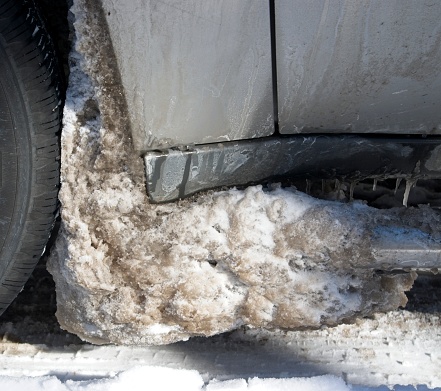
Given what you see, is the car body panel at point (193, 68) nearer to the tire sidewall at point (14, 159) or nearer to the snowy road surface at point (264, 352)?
the tire sidewall at point (14, 159)

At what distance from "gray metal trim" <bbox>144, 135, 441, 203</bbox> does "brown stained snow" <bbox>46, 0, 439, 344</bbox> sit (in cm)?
4

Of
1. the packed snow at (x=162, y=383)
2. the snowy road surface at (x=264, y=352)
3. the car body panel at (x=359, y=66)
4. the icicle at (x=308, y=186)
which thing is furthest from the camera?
the snowy road surface at (x=264, y=352)

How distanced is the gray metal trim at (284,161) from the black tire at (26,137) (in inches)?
9.9

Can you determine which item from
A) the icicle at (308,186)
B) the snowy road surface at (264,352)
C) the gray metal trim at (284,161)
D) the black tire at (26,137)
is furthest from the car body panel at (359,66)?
the snowy road surface at (264,352)

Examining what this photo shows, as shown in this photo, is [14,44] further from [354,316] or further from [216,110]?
[354,316]

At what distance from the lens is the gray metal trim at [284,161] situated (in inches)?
54.8

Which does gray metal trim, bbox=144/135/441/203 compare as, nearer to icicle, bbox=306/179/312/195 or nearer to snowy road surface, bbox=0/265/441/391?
icicle, bbox=306/179/312/195

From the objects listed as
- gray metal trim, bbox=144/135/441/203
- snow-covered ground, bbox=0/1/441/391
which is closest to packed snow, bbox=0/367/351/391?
snow-covered ground, bbox=0/1/441/391

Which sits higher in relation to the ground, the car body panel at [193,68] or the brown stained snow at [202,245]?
the car body panel at [193,68]

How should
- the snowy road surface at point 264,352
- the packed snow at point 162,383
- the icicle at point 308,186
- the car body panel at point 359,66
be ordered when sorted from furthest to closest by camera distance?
the snowy road surface at point 264,352
the icicle at point 308,186
the packed snow at point 162,383
the car body panel at point 359,66

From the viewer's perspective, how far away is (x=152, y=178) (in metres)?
1.41

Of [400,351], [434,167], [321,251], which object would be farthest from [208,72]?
[400,351]

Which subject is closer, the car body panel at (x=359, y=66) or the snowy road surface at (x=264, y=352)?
the car body panel at (x=359, y=66)

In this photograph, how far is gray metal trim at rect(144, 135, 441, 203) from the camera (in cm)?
139
